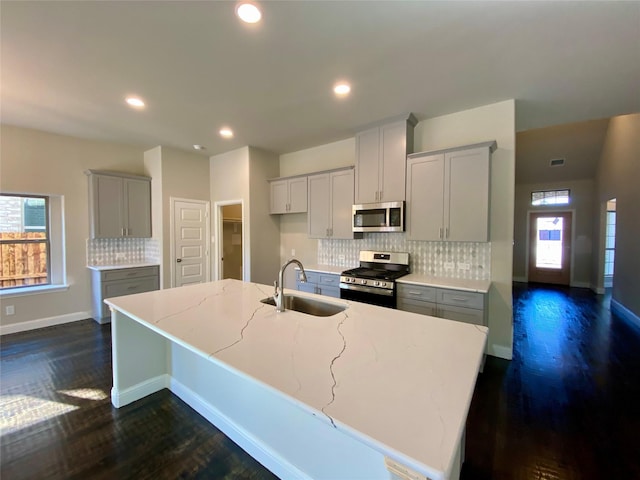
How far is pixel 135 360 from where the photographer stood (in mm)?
2287

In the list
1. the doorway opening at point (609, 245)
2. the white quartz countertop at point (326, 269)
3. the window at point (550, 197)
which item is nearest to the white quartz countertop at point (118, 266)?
the white quartz countertop at point (326, 269)

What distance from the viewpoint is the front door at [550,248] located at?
23.4ft

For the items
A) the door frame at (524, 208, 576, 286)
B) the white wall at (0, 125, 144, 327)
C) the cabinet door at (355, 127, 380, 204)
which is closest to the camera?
the cabinet door at (355, 127, 380, 204)

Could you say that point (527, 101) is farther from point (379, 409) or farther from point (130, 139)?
point (130, 139)

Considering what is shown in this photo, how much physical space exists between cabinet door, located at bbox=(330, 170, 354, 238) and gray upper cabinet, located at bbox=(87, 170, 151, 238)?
317cm

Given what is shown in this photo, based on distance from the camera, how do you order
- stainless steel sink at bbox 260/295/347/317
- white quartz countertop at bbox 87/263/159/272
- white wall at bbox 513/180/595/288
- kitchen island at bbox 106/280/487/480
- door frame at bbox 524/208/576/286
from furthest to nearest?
1. door frame at bbox 524/208/576/286
2. white wall at bbox 513/180/595/288
3. white quartz countertop at bbox 87/263/159/272
4. stainless steel sink at bbox 260/295/347/317
5. kitchen island at bbox 106/280/487/480

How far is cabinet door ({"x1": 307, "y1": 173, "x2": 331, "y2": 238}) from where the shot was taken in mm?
4086

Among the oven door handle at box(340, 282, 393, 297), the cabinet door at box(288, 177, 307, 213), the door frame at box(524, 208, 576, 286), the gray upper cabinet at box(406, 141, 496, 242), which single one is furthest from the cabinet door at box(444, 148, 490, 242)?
the door frame at box(524, 208, 576, 286)

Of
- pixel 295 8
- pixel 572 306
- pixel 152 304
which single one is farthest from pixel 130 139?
pixel 572 306

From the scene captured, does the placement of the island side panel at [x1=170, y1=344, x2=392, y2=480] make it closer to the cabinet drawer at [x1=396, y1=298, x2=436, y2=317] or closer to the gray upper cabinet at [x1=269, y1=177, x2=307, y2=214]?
the cabinet drawer at [x1=396, y1=298, x2=436, y2=317]

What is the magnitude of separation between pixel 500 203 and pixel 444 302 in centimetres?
126

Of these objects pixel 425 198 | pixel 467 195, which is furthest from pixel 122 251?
pixel 467 195

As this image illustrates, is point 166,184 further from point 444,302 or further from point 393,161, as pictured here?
point 444,302

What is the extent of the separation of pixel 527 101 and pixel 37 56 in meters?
4.46
